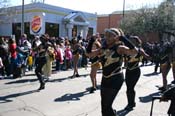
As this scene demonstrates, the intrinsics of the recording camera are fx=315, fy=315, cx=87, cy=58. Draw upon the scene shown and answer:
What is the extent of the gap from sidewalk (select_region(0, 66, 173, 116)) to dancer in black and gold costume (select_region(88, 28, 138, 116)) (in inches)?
78.4

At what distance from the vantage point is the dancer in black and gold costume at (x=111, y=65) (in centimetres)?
528

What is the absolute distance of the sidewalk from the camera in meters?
7.38

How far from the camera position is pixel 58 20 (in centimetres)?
2841

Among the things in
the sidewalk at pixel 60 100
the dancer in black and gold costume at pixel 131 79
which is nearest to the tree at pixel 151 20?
the sidewalk at pixel 60 100

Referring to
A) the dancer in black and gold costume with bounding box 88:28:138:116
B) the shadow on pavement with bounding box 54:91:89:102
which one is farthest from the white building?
the dancer in black and gold costume with bounding box 88:28:138:116

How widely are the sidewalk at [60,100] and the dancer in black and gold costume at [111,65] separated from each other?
1.99 metres

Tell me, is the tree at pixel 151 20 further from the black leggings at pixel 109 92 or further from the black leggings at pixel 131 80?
the black leggings at pixel 109 92

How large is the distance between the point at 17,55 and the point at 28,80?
1.52 meters

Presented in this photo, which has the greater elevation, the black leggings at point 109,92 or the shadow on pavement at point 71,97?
the black leggings at point 109,92

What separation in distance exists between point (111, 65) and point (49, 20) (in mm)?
22529

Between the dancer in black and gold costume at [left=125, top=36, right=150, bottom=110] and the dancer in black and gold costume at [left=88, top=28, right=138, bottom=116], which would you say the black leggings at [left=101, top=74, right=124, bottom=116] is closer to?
the dancer in black and gold costume at [left=88, top=28, right=138, bottom=116]

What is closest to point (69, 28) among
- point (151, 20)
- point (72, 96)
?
point (151, 20)

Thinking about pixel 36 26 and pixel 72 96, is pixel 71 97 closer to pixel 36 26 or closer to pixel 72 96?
pixel 72 96

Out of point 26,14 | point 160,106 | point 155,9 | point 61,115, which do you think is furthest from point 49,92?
point 155,9
